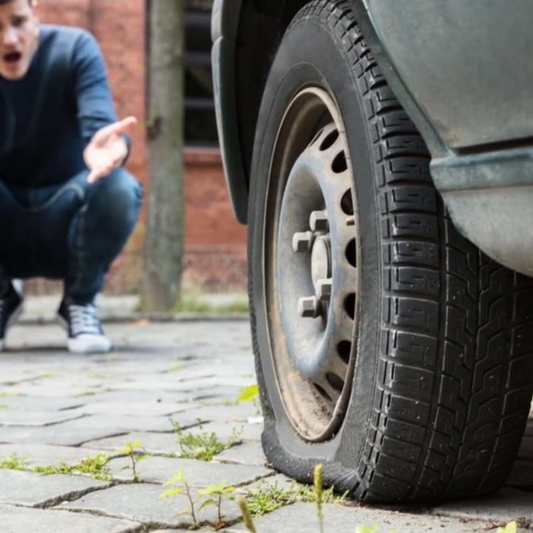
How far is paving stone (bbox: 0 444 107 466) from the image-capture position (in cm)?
258

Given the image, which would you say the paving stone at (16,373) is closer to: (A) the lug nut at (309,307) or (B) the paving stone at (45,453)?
(B) the paving stone at (45,453)

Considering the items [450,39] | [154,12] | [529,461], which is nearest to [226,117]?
[529,461]

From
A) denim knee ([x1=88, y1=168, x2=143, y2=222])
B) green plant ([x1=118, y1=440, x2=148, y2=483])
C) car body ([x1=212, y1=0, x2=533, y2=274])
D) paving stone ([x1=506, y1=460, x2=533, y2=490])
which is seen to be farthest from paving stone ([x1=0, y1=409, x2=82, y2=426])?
denim knee ([x1=88, y1=168, x2=143, y2=222])

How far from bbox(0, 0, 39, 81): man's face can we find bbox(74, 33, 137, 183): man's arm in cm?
23

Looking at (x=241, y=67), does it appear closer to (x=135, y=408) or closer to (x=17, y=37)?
(x=135, y=408)

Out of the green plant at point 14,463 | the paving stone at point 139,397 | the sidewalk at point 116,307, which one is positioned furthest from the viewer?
the sidewalk at point 116,307

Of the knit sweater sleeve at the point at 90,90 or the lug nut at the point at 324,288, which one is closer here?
the lug nut at the point at 324,288

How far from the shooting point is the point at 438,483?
2.02 metres

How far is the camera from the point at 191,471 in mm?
2424

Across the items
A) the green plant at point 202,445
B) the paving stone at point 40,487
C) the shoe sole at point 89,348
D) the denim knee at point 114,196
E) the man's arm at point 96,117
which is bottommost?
the paving stone at point 40,487

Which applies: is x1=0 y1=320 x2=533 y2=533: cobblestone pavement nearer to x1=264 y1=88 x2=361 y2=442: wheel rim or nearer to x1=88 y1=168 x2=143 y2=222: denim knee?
x1=264 y1=88 x2=361 y2=442: wheel rim

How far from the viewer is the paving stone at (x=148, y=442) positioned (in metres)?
2.72

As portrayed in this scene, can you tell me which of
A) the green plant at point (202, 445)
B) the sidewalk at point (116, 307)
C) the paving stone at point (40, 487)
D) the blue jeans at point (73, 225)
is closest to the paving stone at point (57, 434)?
the green plant at point (202, 445)

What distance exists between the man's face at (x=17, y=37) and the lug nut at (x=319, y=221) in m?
3.50
